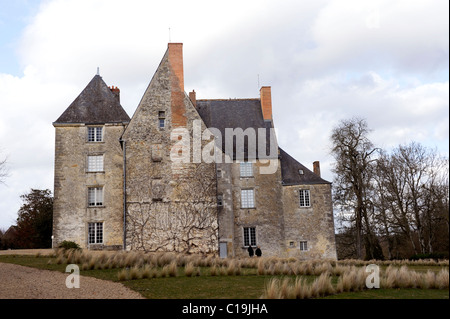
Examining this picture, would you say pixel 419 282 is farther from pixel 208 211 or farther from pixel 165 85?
pixel 165 85

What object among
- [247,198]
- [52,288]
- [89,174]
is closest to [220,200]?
[247,198]

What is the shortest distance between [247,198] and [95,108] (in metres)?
11.3

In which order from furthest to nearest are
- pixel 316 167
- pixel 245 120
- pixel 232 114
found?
1. pixel 232 114
2. pixel 245 120
3. pixel 316 167

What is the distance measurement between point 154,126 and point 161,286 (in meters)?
15.6

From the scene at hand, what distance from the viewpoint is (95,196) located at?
27.7 metres

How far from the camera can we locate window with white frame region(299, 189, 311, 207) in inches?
1146

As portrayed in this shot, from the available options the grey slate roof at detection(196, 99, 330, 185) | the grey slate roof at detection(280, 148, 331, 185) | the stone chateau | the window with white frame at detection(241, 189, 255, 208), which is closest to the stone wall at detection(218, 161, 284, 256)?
the stone chateau

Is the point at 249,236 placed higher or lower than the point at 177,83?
lower

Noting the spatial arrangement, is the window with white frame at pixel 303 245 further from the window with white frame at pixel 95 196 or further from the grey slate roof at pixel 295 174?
the window with white frame at pixel 95 196

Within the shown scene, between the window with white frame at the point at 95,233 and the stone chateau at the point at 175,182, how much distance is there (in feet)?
0.20

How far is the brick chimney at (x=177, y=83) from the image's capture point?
88.3ft

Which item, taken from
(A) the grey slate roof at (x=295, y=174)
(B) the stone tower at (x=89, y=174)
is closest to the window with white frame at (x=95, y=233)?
(B) the stone tower at (x=89, y=174)

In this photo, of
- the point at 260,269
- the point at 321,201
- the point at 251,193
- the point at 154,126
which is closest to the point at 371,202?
the point at 321,201

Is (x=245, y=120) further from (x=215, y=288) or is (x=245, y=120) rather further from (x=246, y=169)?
(x=215, y=288)
